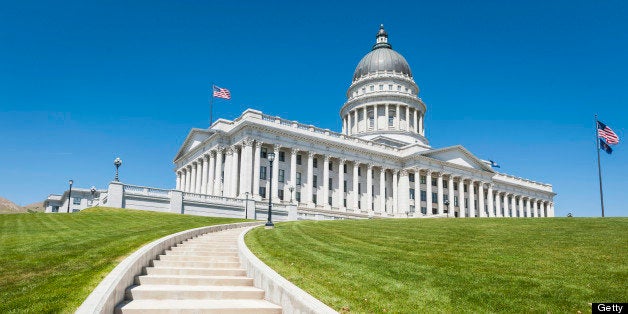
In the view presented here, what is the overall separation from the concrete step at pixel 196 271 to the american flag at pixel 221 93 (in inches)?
2085

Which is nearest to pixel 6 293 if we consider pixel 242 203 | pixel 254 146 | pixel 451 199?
pixel 242 203

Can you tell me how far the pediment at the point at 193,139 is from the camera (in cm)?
7691

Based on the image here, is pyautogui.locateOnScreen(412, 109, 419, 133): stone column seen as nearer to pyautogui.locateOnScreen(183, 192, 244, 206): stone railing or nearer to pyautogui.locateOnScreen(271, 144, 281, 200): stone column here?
pyautogui.locateOnScreen(271, 144, 281, 200): stone column

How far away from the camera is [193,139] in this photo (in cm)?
8181

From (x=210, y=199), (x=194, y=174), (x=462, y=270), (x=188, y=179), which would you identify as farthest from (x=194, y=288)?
(x=188, y=179)

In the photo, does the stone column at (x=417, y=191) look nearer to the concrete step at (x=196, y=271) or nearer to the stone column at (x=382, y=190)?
the stone column at (x=382, y=190)

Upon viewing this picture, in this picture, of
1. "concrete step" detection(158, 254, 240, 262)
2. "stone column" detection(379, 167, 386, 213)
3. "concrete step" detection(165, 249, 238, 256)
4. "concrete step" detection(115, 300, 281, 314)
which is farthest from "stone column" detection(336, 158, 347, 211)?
"concrete step" detection(115, 300, 281, 314)

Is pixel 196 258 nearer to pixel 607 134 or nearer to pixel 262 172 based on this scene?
pixel 607 134

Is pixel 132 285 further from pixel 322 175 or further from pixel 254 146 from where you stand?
pixel 322 175

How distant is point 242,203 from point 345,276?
4101 cm

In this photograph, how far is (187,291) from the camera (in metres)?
10.5

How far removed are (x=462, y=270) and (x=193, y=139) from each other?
246ft

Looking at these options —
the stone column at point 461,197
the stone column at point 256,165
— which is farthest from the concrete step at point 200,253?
the stone column at point 461,197

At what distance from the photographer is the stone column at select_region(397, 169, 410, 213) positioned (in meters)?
81.4
